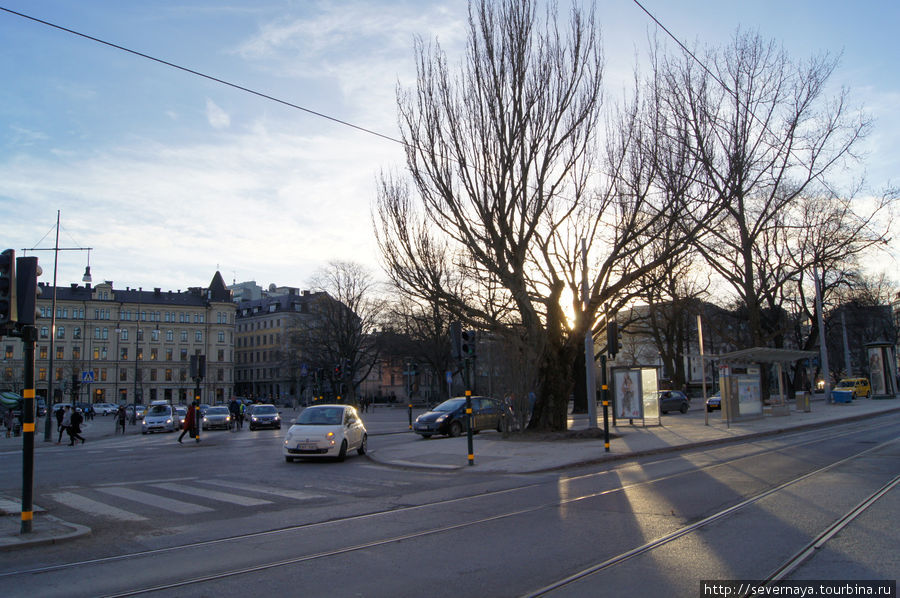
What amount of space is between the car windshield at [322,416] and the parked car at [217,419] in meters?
21.8

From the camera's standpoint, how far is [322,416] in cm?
1878

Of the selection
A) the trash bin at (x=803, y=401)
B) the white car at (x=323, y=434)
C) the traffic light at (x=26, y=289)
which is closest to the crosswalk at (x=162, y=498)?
the traffic light at (x=26, y=289)

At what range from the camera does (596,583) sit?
5.88m

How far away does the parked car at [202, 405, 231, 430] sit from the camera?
38.4m

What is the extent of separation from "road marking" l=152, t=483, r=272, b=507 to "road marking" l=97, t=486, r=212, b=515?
0.59 meters

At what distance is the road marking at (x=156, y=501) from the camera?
35.0 feet

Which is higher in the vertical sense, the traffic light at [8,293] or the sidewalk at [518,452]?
the traffic light at [8,293]

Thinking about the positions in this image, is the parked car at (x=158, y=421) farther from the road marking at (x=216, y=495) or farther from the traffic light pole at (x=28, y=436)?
the traffic light pole at (x=28, y=436)

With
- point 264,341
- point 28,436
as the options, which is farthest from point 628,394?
point 264,341

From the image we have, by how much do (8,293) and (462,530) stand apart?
6.76 m

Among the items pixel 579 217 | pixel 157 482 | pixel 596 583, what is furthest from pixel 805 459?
pixel 157 482

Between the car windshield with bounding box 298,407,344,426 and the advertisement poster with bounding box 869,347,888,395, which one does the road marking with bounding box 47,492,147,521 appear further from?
the advertisement poster with bounding box 869,347,888,395

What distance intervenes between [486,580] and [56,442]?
3088cm

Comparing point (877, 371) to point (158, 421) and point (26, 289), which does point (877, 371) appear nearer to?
point (158, 421)
